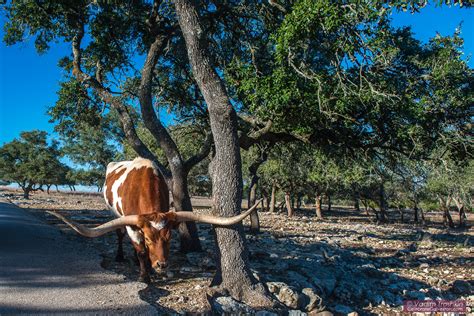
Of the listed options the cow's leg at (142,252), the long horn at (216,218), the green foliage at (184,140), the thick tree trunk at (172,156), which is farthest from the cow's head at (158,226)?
the green foliage at (184,140)

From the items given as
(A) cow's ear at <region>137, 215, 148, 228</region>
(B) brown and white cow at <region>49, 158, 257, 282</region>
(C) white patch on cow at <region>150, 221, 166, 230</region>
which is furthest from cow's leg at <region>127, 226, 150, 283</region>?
(C) white patch on cow at <region>150, 221, 166, 230</region>

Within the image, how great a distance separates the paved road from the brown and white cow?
0.70m

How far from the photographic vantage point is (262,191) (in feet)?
130

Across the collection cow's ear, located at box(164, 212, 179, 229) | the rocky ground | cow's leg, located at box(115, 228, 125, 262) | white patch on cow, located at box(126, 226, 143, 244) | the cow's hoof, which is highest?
cow's ear, located at box(164, 212, 179, 229)

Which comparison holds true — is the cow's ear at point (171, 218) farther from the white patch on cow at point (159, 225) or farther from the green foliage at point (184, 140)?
the green foliage at point (184, 140)

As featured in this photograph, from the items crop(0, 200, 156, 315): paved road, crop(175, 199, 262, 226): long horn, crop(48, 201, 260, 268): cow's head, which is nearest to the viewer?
crop(0, 200, 156, 315): paved road

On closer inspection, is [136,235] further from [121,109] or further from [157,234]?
[121,109]

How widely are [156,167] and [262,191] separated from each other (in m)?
32.0

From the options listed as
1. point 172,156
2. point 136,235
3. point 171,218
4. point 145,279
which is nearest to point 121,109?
point 172,156

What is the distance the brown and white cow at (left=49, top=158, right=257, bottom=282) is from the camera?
18.7ft

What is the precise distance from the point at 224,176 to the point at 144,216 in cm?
154

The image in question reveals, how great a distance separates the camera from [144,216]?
5.93 m

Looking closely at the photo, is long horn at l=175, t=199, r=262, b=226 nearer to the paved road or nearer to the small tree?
the paved road

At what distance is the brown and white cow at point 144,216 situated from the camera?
5.70 meters
